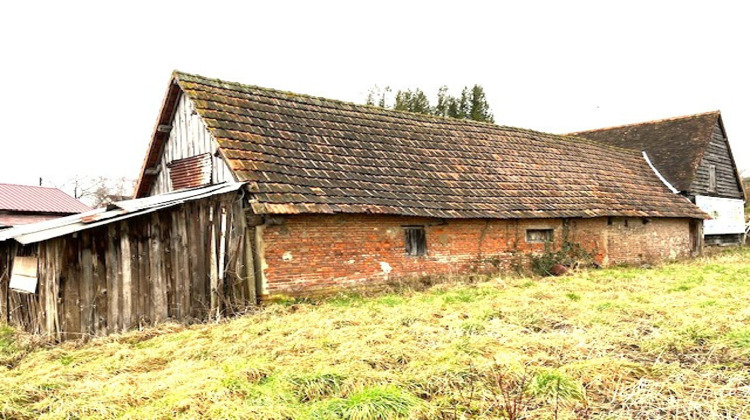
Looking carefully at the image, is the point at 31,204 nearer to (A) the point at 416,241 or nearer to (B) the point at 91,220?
(A) the point at 416,241

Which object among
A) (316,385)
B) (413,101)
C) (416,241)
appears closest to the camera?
(316,385)

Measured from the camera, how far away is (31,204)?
3453 centimetres

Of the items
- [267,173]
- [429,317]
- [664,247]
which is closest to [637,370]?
[429,317]

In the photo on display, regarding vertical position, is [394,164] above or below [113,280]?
above

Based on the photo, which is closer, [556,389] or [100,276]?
[556,389]

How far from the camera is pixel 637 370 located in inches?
227

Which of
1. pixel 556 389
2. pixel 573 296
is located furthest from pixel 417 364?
pixel 573 296

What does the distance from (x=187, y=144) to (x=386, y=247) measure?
5.47 m

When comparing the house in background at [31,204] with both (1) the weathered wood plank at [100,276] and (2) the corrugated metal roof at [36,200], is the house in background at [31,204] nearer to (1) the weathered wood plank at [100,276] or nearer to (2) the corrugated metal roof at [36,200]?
(2) the corrugated metal roof at [36,200]

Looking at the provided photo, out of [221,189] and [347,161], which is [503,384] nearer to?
[221,189]

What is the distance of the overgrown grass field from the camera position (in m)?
4.96

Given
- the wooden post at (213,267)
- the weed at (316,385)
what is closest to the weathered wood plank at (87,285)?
the wooden post at (213,267)

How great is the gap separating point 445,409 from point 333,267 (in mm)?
7504

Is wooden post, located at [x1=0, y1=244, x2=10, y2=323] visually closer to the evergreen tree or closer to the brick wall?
the brick wall
